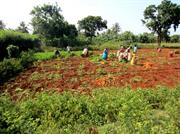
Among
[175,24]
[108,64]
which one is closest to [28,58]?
[108,64]

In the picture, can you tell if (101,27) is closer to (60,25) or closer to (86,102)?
(60,25)

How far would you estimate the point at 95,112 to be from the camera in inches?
349

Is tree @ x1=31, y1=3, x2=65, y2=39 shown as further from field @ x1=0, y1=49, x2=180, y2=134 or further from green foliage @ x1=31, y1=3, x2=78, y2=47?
field @ x1=0, y1=49, x2=180, y2=134

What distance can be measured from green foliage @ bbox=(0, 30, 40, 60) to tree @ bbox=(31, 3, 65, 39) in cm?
573

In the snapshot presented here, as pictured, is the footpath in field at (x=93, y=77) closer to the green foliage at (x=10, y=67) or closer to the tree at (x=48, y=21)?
the green foliage at (x=10, y=67)

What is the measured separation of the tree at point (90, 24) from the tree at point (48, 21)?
19.6 meters

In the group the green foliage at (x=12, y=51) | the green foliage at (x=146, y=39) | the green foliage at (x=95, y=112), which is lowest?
the green foliage at (x=146, y=39)

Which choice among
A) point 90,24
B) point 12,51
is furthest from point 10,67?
point 90,24

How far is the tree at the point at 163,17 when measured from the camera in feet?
140

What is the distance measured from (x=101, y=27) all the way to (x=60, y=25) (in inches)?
1024

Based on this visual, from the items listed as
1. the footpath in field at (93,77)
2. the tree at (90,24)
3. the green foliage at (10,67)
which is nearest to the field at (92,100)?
the footpath in field at (93,77)

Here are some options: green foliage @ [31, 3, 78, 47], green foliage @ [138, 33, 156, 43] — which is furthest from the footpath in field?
green foliage @ [138, 33, 156, 43]

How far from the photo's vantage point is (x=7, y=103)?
9031mm

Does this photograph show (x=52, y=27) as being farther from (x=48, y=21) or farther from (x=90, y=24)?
(x=90, y=24)
